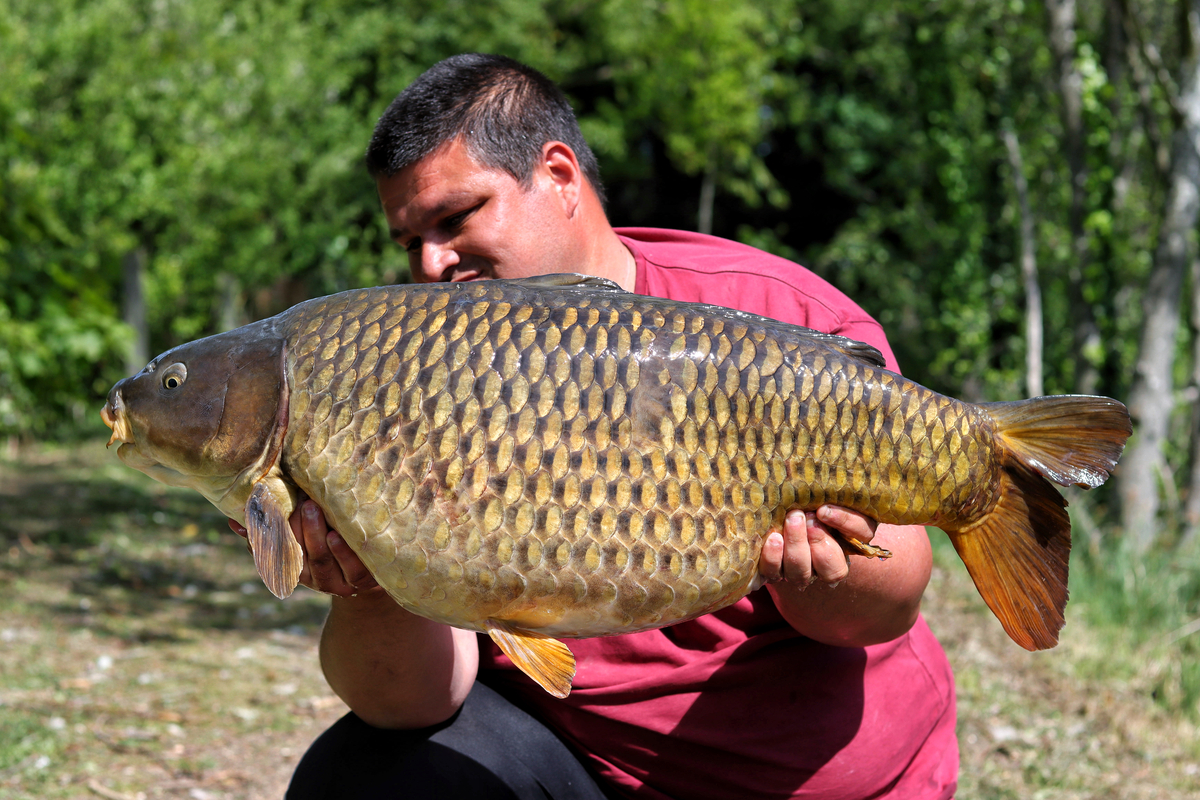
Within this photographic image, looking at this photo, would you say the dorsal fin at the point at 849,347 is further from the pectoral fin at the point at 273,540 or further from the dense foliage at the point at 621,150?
the dense foliage at the point at 621,150

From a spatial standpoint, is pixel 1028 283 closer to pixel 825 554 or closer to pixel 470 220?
pixel 470 220

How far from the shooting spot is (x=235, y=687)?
11.0ft

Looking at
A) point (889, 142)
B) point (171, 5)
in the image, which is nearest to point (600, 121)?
point (889, 142)

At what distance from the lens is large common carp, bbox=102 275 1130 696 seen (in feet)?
3.93

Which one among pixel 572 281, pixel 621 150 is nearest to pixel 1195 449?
pixel 572 281

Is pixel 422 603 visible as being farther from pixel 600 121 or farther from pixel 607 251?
pixel 600 121

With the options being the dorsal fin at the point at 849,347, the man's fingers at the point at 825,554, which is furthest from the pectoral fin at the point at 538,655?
the dorsal fin at the point at 849,347

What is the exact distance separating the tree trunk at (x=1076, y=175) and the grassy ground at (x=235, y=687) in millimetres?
1237

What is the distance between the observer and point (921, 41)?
Result: 6.54m

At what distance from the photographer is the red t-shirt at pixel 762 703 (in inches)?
64.6

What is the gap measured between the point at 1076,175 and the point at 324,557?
4968 mm

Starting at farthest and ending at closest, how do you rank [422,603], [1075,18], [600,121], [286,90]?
1. [600,121]
2. [286,90]
3. [1075,18]
4. [422,603]

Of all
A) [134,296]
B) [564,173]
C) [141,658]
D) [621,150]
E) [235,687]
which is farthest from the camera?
[621,150]

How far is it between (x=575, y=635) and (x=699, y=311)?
1.32ft
